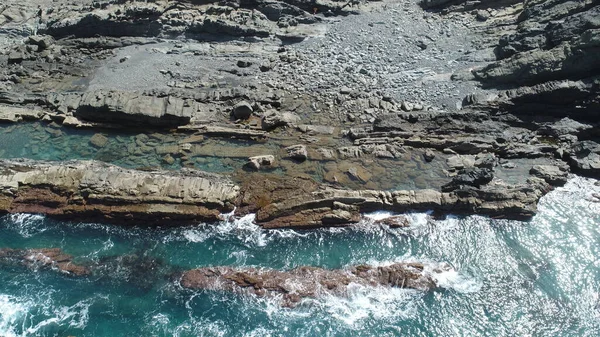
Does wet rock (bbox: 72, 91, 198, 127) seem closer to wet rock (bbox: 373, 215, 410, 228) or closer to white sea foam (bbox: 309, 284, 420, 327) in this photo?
wet rock (bbox: 373, 215, 410, 228)

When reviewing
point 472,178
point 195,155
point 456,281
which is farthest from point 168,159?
point 472,178

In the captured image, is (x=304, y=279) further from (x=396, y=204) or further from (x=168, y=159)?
(x=168, y=159)

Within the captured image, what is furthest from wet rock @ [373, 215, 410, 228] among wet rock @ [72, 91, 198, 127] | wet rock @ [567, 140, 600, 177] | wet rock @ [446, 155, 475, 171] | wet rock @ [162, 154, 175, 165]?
wet rock @ [72, 91, 198, 127]

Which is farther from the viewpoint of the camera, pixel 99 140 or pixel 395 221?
pixel 99 140

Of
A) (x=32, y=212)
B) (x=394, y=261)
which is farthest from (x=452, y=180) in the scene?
(x=32, y=212)

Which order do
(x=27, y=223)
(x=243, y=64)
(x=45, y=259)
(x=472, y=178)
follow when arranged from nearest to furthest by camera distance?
(x=45, y=259), (x=27, y=223), (x=472, y=178), (x=243, y=64)

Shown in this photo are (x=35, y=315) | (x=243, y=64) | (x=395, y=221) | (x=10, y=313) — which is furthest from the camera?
(x=243, y=64)

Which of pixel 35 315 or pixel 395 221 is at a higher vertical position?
pixel 395 221
